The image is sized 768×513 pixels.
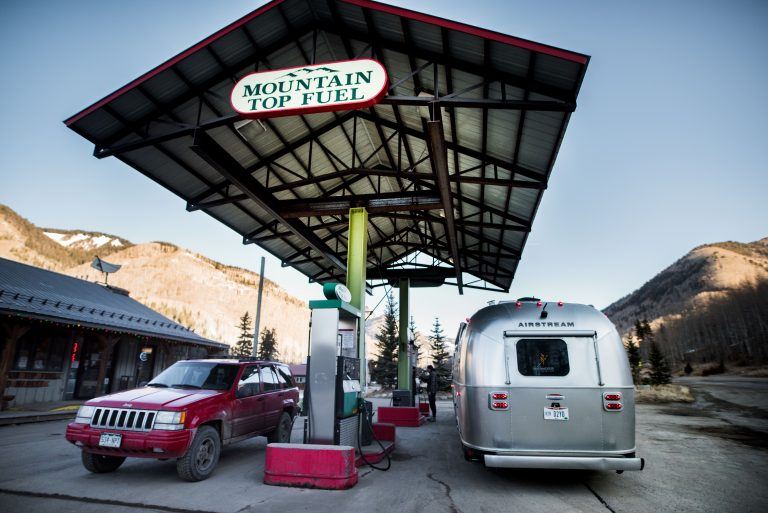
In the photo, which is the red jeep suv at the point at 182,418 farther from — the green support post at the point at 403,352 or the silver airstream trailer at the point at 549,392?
the green support post at the point at 403,352

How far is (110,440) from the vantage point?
506 centimetres

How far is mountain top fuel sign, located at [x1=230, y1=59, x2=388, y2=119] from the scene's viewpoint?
6998 mm

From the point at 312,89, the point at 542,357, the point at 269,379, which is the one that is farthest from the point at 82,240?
the point at 542,357

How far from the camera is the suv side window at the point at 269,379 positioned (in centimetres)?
756

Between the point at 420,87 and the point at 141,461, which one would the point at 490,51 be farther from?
the point at 141,461

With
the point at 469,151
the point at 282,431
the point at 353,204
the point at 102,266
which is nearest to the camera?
the point at 282,431

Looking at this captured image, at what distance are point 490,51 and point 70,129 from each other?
30.2 feet

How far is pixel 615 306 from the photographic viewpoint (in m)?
194

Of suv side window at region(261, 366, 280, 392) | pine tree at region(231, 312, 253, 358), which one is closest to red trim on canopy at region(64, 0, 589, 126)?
suv side window at region(261, 366, 280, 392)

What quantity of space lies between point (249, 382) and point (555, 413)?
501cm

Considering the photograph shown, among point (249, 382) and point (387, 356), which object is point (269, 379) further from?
point (387, 356)

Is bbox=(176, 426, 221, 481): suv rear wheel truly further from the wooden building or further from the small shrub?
the small shrub

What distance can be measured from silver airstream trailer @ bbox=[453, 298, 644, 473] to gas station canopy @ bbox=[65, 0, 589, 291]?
410 cm

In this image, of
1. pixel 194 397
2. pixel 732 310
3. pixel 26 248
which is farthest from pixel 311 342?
pixel 26 248
